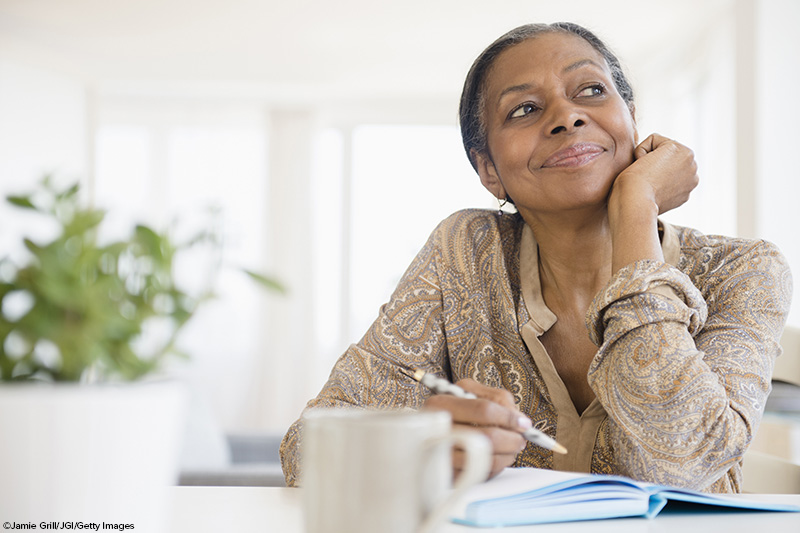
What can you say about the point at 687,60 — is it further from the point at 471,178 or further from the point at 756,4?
the point at 471,178

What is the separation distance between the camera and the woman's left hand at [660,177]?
4.02 feet

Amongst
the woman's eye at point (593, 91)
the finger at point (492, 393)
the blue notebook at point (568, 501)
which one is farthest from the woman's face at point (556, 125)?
the blue notebook at point (568, 501)

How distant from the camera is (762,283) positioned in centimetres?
117

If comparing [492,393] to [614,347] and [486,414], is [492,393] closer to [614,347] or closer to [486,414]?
[486,414]

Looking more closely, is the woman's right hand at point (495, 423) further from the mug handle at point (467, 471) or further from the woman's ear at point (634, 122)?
the woman's ear at point (634, 122)

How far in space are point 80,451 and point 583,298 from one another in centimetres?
110

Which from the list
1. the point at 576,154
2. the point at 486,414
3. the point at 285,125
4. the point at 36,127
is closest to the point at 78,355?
the point at 486,414

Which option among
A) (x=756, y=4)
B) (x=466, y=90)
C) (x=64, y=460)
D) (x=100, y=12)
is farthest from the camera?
(x=100, y=12)

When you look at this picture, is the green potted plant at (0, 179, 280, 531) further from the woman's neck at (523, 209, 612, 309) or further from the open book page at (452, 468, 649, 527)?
the woman's neck at (523, 209, 612, 309)

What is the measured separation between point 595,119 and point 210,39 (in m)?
5.11

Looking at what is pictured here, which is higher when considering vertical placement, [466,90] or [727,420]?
[466,90]

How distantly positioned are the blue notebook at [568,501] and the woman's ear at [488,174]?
85 cm

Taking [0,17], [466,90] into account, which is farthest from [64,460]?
[0,17]

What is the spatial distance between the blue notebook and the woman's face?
65 centimetres
